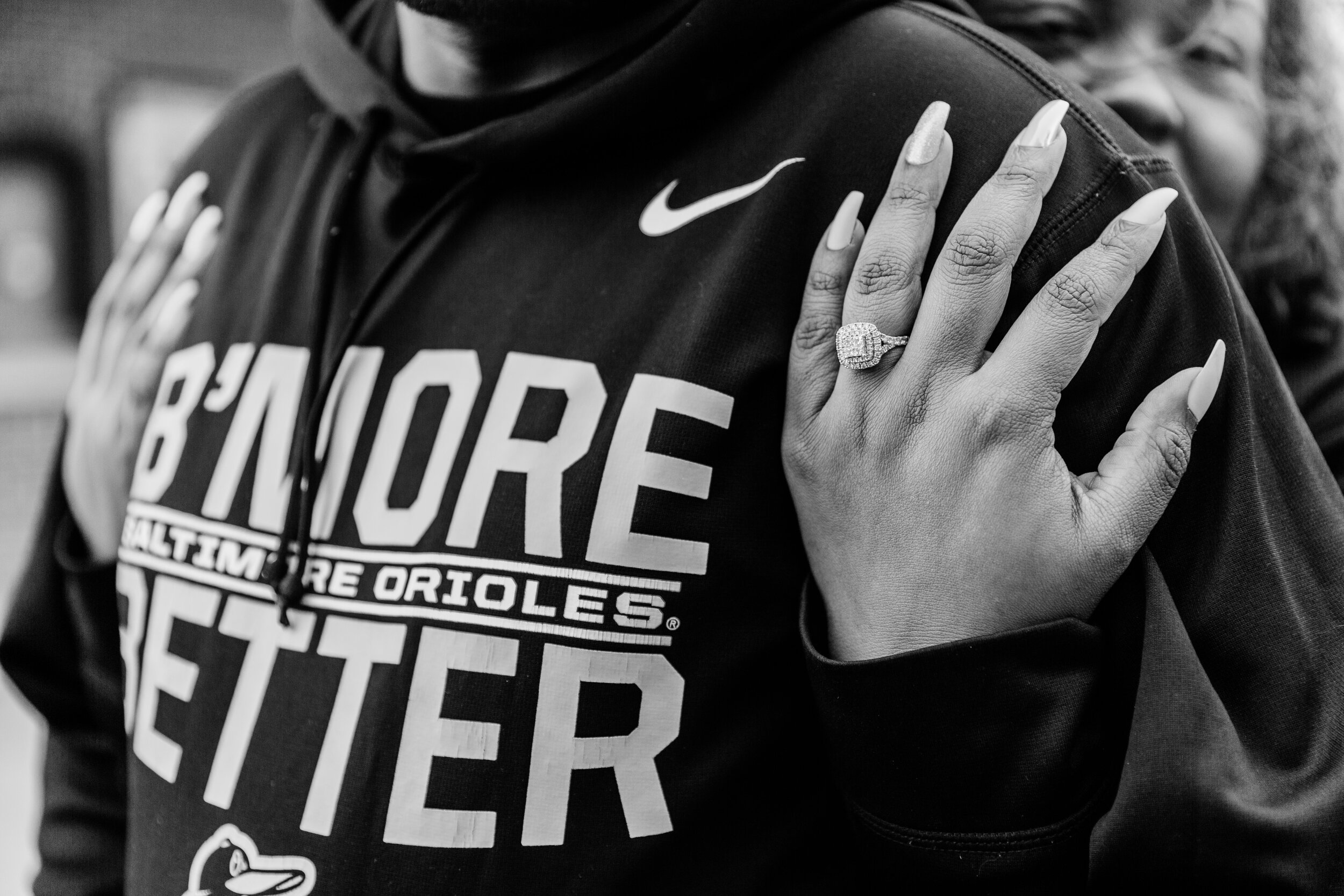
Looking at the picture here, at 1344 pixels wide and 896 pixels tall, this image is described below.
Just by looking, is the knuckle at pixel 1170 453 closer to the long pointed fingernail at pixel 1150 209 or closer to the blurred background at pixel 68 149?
the long pointed fingernail at pixel 1150 209

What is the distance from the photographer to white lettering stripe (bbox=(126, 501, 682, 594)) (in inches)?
38.3

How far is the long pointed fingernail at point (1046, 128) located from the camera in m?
0.93

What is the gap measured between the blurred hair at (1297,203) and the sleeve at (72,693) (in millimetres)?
1976

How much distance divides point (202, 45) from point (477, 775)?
654 centimetres

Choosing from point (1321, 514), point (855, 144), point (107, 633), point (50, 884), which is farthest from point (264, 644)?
point (1321, 514)

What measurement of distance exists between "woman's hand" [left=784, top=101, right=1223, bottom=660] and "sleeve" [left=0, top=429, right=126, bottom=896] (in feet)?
3.29

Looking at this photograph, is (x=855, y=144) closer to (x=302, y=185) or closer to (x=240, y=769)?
(x=302, y=185)

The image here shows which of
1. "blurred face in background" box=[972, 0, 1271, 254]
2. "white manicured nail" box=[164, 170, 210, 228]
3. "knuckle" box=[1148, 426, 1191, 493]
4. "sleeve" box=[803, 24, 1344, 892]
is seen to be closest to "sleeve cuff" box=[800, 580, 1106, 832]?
"sleeve" box=[803, 24, 1344, 892]

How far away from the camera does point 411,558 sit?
41.0 inches

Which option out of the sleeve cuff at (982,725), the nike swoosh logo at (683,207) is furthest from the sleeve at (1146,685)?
the nike swoosh logo at (683,207)

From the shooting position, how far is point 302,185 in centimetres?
137

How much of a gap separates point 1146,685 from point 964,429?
0.24 meters

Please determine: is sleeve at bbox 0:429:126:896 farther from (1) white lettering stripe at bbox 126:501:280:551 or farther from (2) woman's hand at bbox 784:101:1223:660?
(2) woman's hand at bbox 784:101:1223:660

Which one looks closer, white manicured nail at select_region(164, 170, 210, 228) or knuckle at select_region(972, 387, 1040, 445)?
knuckle at select_region(972, 387, 1040, 445)
